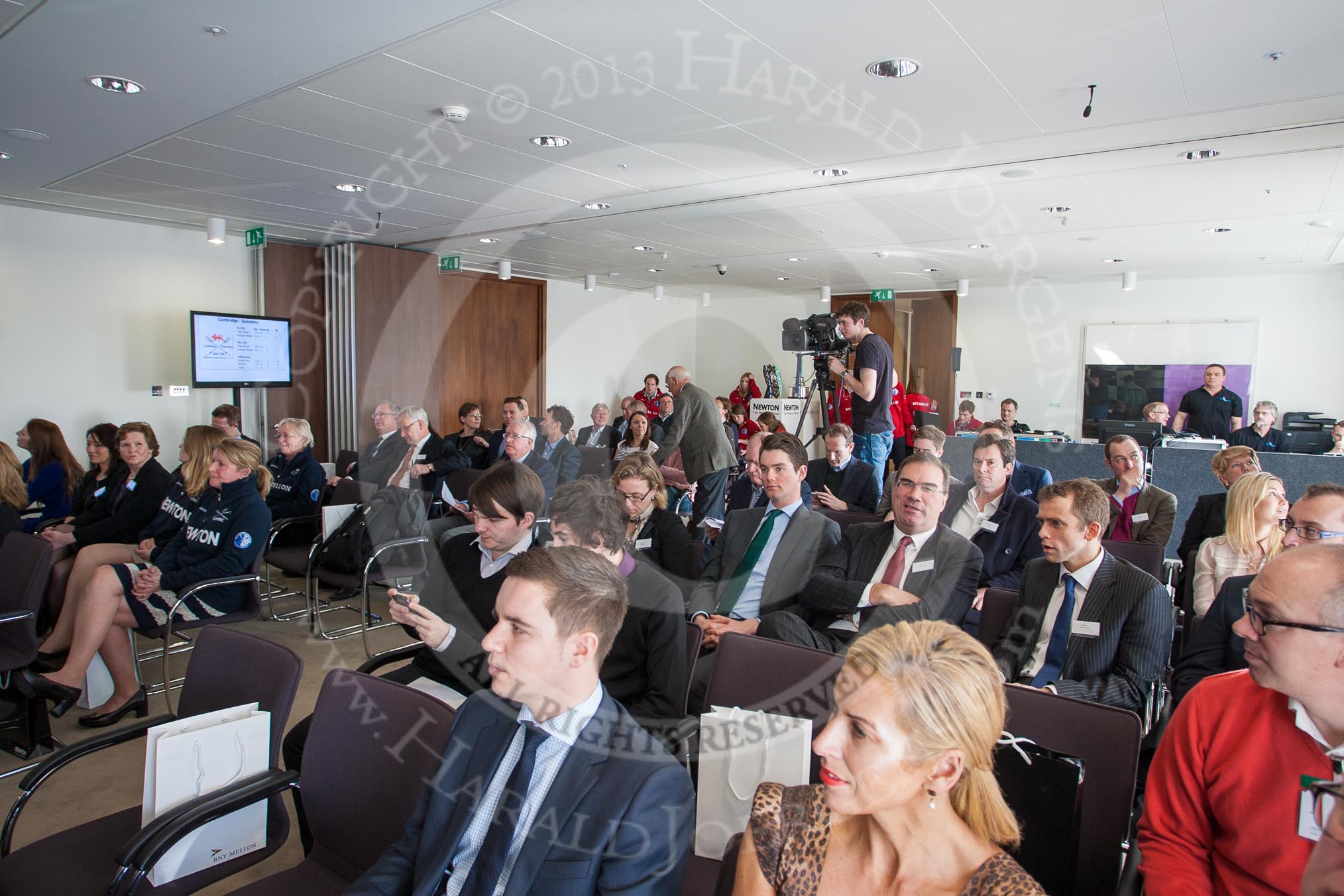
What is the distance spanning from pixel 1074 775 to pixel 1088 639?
1045mm

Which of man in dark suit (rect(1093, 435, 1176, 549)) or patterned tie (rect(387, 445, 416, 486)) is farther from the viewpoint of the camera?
patterned tie (rect(387, 445, 416, 486))

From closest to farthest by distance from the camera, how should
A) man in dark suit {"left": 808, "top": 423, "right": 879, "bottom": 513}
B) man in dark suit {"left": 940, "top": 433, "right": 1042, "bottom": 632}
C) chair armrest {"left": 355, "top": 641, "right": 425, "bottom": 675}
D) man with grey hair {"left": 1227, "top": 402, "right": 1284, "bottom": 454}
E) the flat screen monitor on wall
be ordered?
chair armrest {"left": 355, "top": 641, "right": 425, "bottom": 675} → man in dark suit {"left": 940, "top": 433, "right": 1042, "bottom": 632} → man in dark suit {"left": 808, "top": 423, "right": 879, "bottom": 513} → the flat screen monitor on wall → man with grey hair {"left": 1227, "top": 402, "right": 1284, "bottom": 454}

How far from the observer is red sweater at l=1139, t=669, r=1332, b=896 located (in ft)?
4.29

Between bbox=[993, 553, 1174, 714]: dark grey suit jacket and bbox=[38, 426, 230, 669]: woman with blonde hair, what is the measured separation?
141 inches

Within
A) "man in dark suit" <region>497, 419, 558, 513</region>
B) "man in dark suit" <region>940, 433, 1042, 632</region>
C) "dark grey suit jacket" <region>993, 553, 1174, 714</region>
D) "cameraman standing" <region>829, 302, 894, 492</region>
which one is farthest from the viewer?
"man in dark suit" <region>497, 419, 558, 513</region>

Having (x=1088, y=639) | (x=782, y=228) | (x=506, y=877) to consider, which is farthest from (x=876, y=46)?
(x=782, y=228)

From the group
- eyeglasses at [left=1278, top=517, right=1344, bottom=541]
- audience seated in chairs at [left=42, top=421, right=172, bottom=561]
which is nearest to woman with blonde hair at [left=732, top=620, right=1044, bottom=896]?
eyeglasses at [left=1278, top=517, right=1344, bottom=541]

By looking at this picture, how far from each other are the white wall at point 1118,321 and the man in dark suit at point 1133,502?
7950mm

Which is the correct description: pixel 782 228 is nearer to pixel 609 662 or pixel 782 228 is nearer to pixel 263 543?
pixel 263 543

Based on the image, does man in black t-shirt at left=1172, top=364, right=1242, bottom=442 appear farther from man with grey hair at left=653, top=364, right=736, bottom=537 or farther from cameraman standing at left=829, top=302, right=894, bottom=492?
man with grey hair at left=653, top=364, right=736, bottom=537

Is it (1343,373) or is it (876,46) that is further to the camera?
(1343,373)

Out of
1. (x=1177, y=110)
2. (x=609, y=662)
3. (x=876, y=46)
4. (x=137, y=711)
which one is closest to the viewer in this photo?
(x=609, y=662)

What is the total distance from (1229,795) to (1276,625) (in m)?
0.31

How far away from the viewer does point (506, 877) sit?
133cm
